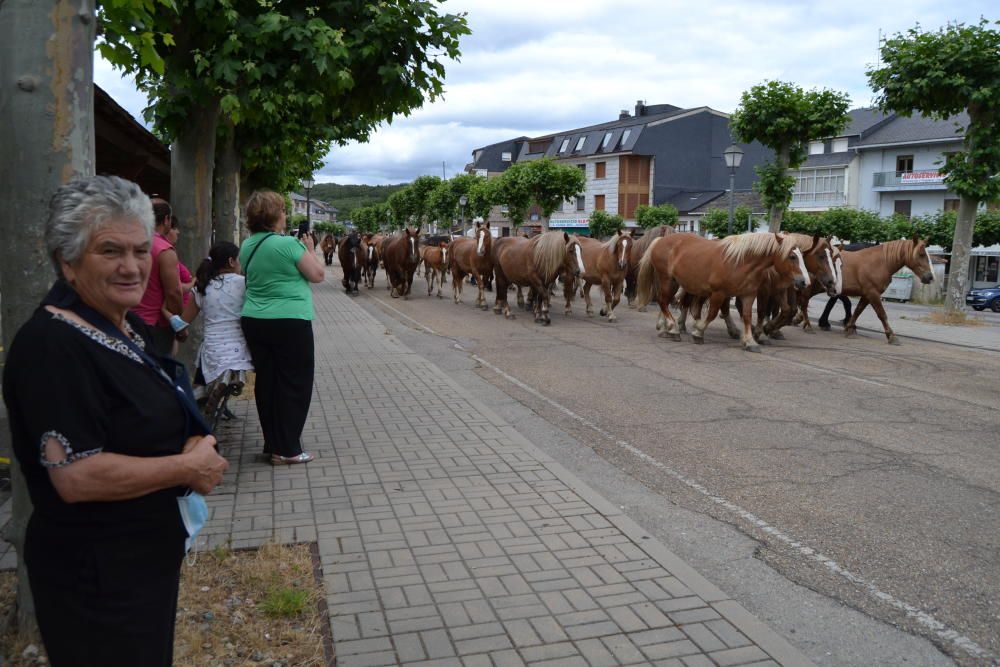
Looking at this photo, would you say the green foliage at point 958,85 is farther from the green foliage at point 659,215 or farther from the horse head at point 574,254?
the green foliage at point 659,215

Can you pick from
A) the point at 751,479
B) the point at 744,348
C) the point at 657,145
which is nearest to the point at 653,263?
the point at 744,348

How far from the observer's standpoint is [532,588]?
4.05m

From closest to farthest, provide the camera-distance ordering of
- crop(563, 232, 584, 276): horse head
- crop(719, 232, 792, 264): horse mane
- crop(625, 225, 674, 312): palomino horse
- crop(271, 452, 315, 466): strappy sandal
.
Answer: crop(271, 452, 315, 466): strappy sandal, crop(719, 232, 792, 264): horse mane, crop(563, 232, 584, 276): horse head, crop(625, 225, 674, 312): palomino horse

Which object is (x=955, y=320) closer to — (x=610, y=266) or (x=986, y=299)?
(x=610, y=266)

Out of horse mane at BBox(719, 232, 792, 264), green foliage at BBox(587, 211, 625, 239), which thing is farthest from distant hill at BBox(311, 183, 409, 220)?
horse mane at BBox(719, 232, 792, 264)

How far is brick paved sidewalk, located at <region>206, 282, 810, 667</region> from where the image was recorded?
349cm

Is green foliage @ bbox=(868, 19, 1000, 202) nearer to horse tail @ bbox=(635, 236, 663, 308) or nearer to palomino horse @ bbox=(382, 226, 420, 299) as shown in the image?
horse tail @ bbox=(635, 236, 663, 308)

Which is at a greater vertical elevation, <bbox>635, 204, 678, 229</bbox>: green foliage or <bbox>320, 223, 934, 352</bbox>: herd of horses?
<bbox>635, 204, 678, 229</bbox>: green foliage

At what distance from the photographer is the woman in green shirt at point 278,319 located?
597cm

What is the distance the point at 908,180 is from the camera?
49969 mm

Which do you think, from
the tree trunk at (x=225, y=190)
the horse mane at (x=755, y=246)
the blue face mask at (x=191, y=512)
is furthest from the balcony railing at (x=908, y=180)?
the blue face mask at (x=191, y=512)

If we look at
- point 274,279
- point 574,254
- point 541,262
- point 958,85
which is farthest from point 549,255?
point 274,279

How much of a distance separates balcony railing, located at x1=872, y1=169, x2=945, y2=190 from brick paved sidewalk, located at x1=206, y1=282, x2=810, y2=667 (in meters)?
49.8

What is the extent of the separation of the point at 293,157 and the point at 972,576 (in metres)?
12.5
